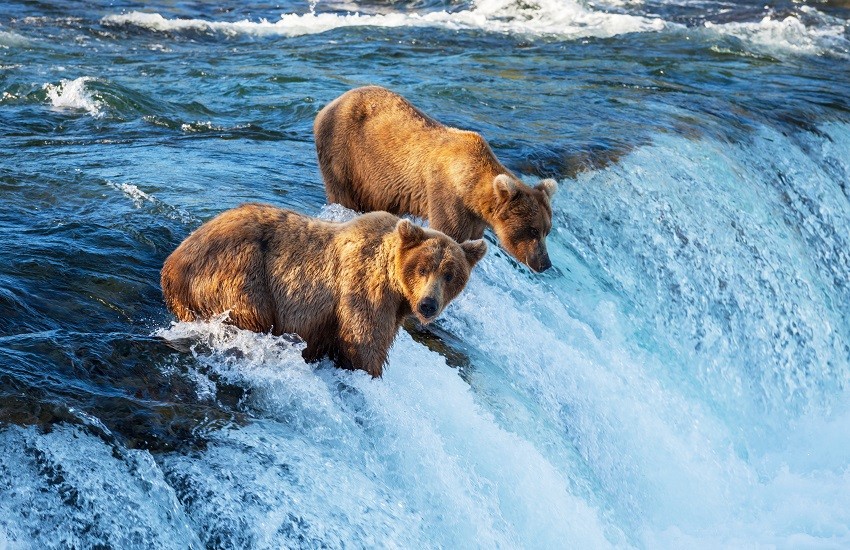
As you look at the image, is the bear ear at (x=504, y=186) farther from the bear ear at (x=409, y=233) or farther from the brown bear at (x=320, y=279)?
the bear ear at (x=409, y=233)

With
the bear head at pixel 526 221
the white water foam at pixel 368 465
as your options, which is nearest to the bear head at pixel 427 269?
the white water foam at pixel 368 465

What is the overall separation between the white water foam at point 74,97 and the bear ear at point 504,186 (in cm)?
535

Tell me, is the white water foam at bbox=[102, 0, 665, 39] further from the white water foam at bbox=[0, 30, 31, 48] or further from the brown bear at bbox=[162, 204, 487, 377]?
the brown bear at bbox=[162, 204, 487, 377]

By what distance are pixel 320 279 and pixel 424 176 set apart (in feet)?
8.20

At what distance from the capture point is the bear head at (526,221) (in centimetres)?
759

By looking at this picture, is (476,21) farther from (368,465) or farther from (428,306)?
(368,465)

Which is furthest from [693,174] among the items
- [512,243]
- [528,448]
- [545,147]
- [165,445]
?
[165,445]

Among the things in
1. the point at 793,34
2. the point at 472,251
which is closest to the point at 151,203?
the point at 472,251

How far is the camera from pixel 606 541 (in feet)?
20.6

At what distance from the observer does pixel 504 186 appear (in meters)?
7.39

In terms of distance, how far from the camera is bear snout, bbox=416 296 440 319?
5.42m

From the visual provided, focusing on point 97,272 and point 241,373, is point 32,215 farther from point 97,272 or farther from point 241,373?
point 241,373

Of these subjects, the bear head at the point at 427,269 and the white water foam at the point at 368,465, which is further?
the bear head at the point at 427,269

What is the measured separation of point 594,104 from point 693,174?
2.36 m
